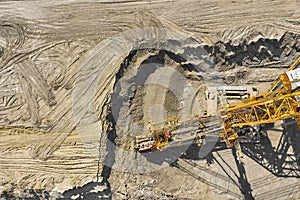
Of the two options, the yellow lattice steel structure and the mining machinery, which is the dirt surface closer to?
the mining machinery

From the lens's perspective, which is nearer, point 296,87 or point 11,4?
point 296,87

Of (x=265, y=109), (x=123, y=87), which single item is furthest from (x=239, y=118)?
(x=123, y=87)

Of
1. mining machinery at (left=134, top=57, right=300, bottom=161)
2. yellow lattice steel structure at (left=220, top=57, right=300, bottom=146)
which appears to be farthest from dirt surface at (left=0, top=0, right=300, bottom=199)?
yellow lattice steel structure at (left=220, top=57, right=300, bottom=146)

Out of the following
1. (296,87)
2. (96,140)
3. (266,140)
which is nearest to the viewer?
(296,87)

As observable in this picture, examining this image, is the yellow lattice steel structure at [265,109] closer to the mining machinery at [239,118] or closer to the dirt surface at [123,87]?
the mining machinery at [239,118]

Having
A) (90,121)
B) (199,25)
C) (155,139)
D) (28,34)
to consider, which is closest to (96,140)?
(90,121)

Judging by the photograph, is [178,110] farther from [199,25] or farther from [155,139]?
[199,25]

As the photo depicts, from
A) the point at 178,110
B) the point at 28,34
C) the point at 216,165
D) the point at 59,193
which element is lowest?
the point at 59,193
